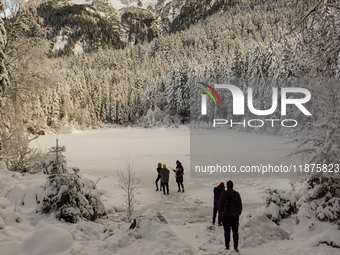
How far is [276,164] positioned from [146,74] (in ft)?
240

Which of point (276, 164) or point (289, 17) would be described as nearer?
point (289, 17)

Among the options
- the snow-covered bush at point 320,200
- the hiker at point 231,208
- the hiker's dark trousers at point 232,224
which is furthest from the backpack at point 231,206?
the snow-covered bush at point 320,200

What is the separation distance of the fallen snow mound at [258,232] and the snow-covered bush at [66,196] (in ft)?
13.0

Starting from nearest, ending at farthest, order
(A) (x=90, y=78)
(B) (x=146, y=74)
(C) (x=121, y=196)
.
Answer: (C) (x=121, y=196), (A) (x=90, y=78), (B) (x=146, y=74)

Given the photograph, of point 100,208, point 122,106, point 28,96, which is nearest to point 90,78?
point 122,106

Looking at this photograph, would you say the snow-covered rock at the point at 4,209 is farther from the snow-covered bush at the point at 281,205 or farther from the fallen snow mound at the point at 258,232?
the snow-covered bush at the point at 281,205

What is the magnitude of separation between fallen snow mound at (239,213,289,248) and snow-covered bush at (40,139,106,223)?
3.96m

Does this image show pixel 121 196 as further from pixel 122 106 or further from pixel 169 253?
pixel 122 106

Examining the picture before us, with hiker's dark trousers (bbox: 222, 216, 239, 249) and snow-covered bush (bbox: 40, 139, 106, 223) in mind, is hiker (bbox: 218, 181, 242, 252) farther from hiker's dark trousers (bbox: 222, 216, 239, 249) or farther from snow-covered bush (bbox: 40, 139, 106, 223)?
snow-covered bush (bbox: 40, 139, 106, 223)

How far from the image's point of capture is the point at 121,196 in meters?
10.2

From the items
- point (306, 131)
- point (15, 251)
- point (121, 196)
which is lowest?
point (121, 196)

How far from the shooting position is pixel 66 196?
620 centimetres

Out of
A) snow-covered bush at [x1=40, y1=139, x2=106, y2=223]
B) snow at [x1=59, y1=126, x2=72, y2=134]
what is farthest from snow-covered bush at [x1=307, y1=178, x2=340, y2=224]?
snow at [x1=59, y1=126, x2=72, y2=134]

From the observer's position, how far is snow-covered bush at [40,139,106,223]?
6004mm
